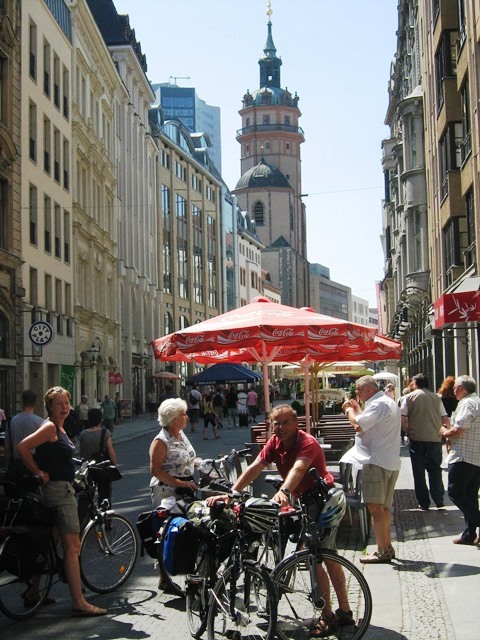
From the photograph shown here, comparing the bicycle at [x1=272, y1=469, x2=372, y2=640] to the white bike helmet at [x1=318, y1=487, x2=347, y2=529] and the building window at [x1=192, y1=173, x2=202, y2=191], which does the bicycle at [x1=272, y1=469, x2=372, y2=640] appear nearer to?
the white bike helmet at [x1=318, y1=487, x2=347, y2=529]

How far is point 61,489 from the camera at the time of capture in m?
8.05

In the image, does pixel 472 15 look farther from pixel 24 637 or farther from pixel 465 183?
pixel 24 637

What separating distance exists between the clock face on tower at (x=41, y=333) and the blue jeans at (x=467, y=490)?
15.6 meters

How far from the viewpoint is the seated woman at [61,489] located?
7922 millimetres

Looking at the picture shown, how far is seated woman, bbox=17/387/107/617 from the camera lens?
7.92 meters

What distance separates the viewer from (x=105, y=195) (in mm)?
51469

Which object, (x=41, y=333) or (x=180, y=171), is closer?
(x=41, y=333)

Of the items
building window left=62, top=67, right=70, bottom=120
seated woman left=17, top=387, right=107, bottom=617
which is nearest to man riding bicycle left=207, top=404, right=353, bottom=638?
seated woman left=17, top=387, right=107, bottom=617

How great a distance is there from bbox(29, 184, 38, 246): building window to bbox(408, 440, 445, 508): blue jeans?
23.7 meters

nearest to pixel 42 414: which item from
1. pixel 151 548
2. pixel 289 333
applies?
pixel 289 333

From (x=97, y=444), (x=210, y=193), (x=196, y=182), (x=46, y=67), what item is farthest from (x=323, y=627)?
(x=210, y=193)

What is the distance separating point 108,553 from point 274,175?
13761 centimetres

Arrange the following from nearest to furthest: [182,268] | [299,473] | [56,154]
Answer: [299,473] → [56,154] → [182,268]

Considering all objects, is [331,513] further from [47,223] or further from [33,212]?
[47,223]
